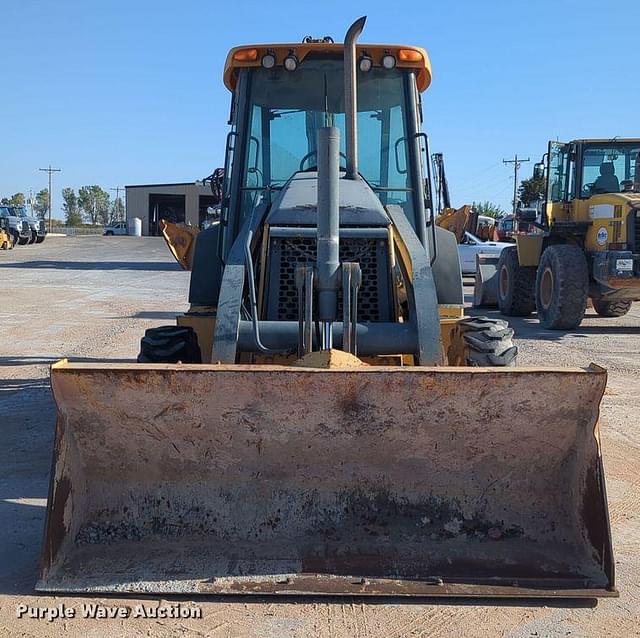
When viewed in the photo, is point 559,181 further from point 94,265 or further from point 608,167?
point 94,265

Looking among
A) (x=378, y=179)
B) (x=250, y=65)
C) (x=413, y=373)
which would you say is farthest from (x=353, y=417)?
(x=250, y=65)

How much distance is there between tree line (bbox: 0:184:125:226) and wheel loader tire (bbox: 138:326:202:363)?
374ft

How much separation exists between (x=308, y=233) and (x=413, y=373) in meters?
1.60

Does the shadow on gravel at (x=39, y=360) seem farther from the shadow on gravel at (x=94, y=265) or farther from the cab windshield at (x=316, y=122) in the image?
the shadow on gravel at (x=94, y=265)

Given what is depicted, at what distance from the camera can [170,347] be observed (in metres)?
5.13

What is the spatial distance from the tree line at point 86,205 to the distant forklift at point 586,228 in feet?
353

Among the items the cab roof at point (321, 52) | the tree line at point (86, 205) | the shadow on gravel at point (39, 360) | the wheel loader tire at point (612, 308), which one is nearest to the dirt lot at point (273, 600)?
the shadow on gravel at point (39, 360)

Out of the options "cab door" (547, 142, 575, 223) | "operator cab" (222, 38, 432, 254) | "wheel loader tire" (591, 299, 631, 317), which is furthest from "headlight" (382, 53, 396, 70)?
"wheel loader tire" (591, 299, 631, 317)

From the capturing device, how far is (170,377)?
354cm

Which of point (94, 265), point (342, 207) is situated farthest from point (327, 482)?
point (94, 265)

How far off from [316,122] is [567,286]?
7.49 m

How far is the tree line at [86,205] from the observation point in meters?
117

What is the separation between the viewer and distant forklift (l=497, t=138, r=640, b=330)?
1165cm

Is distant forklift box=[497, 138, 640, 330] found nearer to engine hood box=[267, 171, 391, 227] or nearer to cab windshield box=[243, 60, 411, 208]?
cab windshield box=[243, 60, 411, 208]
